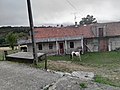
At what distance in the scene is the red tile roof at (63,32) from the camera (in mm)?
30438

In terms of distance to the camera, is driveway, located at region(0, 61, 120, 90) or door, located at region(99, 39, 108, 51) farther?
door, located at region(99, 39, 108, 51)

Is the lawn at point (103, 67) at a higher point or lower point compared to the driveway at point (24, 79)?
lower

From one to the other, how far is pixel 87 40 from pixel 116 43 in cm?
465

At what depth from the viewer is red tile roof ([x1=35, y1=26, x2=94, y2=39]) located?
99.9 ft

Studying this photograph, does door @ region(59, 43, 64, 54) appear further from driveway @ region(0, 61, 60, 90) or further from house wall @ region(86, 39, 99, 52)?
driveway @ region(0, 61, 60, 90)

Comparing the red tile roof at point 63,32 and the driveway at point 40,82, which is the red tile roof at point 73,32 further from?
the driveway at point 40,82

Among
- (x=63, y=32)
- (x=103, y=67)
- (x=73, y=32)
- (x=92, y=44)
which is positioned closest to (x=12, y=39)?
(x=63, y=32)

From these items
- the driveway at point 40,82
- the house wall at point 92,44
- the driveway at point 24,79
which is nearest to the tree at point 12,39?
the house wall at point 92,44

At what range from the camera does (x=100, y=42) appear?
30.4m

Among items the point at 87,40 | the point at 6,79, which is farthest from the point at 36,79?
the point at 87,40

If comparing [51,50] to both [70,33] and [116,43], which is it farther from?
[116,43]

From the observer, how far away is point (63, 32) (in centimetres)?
3139

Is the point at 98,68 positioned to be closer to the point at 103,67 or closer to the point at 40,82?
the point at 103,67

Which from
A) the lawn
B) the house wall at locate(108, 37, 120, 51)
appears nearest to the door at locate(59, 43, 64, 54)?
the house wall at locate(108, 37, 120, 51)
